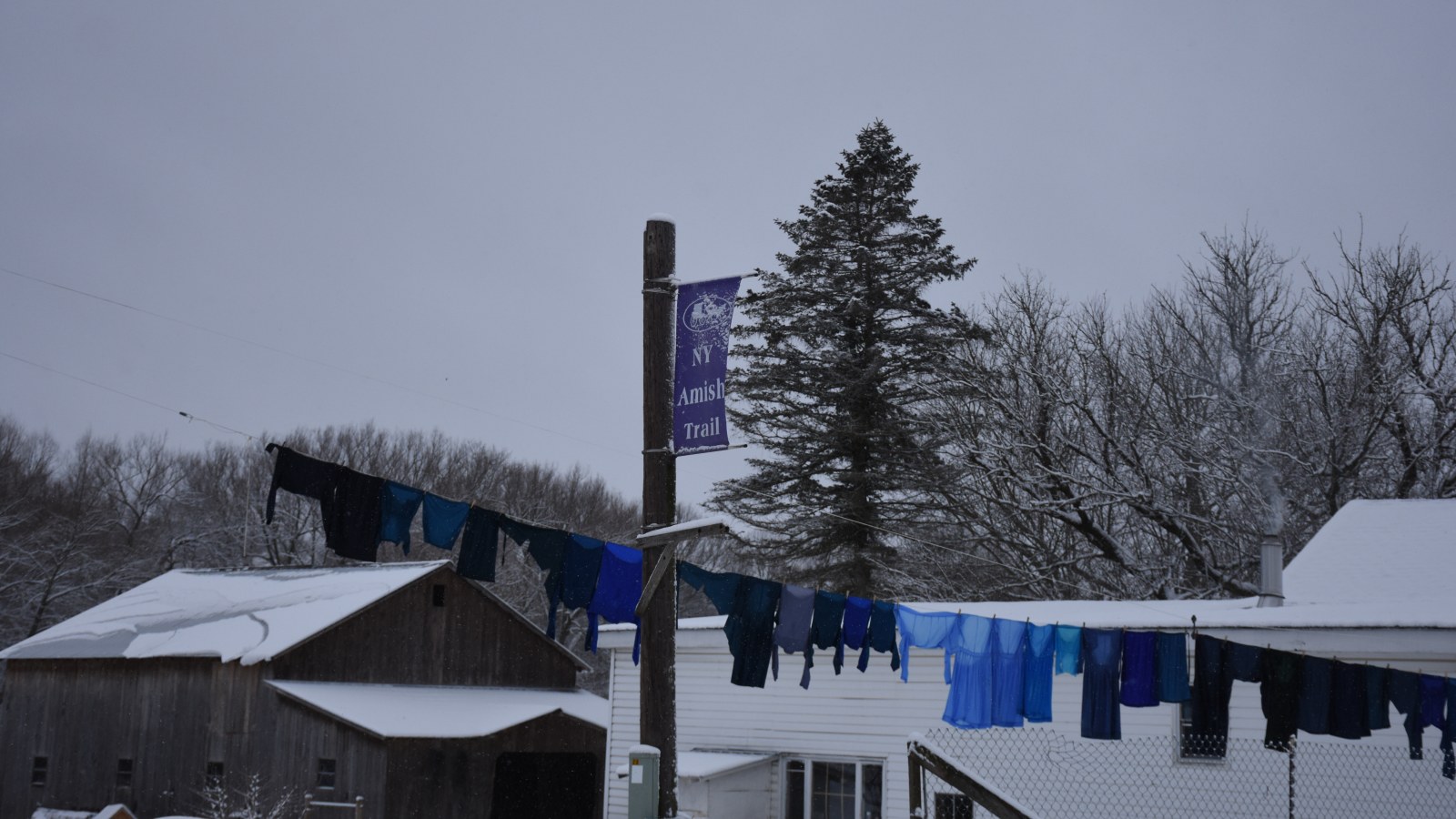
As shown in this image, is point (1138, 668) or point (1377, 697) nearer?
point (1377, 697)

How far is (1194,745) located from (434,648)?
1942 centimetres

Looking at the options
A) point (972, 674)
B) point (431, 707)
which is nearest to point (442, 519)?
point (972, 674)

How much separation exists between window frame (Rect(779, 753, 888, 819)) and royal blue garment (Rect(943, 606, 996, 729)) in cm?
477

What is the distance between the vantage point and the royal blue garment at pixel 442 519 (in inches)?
373

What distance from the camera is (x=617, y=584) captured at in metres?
9.87

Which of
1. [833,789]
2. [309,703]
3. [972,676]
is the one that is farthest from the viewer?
[309,703]

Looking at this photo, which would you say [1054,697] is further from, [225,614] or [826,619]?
[225,614]

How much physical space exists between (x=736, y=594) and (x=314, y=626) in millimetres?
18060

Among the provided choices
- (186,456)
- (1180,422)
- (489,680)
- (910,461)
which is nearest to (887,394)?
(910,461)

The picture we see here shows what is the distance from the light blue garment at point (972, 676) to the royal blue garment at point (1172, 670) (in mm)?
1537

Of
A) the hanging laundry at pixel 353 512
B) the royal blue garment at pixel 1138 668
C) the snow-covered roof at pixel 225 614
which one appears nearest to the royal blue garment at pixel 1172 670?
the royal blue garment at pixel 1138 668

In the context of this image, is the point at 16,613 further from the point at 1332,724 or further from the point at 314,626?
the point at 1332,724

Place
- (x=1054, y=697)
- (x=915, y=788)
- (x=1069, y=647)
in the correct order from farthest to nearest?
(x=1054, y=697)
(x=1069, y=647)
(x=915, y=788)

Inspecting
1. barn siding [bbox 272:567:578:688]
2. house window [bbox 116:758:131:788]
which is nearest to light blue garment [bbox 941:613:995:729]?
barn siding [bbox 272:567:578:688]
